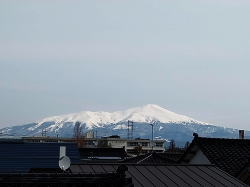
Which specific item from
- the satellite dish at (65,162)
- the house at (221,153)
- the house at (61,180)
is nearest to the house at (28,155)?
the house at (221,153)

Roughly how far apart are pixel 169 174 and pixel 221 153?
1476cm

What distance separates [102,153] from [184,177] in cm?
5789

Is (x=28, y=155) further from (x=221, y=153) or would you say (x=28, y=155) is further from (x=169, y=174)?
(x=169, y=174)

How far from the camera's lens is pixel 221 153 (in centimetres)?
3459

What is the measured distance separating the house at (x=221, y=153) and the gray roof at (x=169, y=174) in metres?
10.4

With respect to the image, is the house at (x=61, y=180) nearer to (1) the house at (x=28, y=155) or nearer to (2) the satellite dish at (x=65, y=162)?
(2) the satellite dish at (x=65, y=162)

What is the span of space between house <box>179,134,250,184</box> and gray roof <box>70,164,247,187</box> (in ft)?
34.0

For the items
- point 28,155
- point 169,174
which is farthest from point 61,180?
point 28,155

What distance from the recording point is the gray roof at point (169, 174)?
19.6m

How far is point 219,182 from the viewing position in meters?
20.4

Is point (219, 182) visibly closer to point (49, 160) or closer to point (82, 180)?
point (82, 180)

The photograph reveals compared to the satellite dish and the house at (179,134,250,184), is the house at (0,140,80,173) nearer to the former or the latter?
the house at (179,134,250,184)

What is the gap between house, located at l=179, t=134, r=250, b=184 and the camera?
108ft

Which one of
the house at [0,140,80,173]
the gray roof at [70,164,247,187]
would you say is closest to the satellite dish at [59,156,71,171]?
the gray roof at [70,164,247,187]
